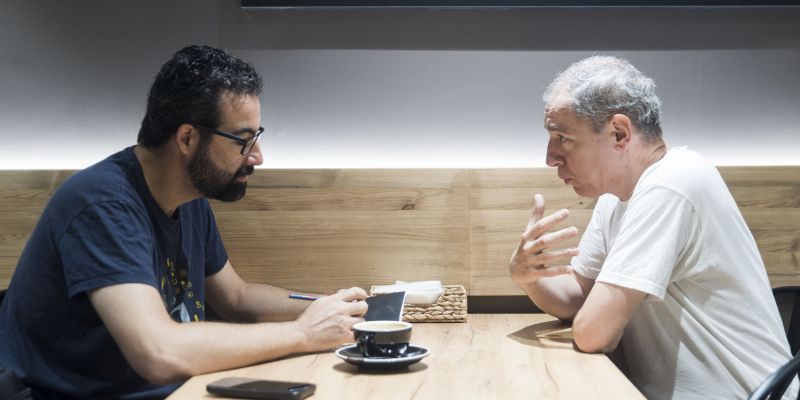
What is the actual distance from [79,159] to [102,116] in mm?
170

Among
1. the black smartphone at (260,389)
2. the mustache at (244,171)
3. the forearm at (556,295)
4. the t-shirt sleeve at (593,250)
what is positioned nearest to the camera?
the black smartphone at (260,389)

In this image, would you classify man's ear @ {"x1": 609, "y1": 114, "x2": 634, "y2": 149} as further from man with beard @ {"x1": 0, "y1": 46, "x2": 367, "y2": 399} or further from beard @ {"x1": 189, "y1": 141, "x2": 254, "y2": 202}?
beard @ {"x1": 189, "y1": 141, "x2": 254, "y2": 202}

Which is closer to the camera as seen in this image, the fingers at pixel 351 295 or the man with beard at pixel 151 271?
the man with beard at pixel 151 271

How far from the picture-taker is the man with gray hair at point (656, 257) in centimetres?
177

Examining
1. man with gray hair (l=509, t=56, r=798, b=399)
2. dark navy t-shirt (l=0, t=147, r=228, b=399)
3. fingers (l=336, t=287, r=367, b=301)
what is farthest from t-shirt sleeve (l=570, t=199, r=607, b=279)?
dark navy t-shirt (l=0, t=147, r=228, b=399)

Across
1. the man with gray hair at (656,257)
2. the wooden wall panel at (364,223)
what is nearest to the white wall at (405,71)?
the wooden wall panel at (364,223)

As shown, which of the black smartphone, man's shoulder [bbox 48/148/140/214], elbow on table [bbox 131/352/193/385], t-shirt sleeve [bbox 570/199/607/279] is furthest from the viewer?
t-shirt sleeve [bbox 570/199/607/279]

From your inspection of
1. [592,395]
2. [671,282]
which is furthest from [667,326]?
[592,395]

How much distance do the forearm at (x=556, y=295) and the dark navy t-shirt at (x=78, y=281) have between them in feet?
3.15

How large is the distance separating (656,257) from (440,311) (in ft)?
2.38

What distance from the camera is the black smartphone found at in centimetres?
138

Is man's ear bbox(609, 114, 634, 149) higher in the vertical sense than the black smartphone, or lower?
higher

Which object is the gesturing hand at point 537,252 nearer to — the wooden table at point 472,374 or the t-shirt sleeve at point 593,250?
the wooden table at point 472,374

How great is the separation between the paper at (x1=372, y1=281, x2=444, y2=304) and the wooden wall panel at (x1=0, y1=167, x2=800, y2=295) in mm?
175
